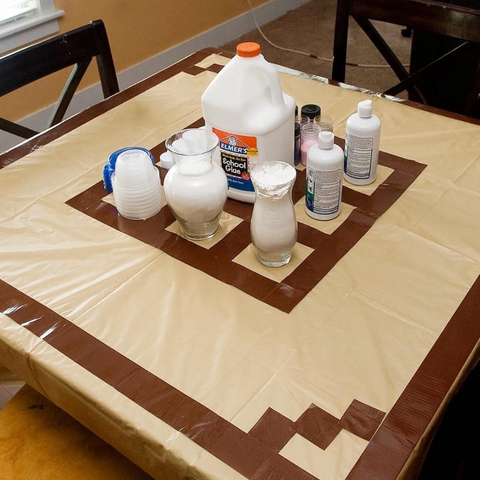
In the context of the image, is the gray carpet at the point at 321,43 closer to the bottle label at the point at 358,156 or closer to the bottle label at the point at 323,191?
the bottle label at the point at 358,156

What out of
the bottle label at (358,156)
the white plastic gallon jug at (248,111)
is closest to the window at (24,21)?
the white plastic gallon jug at (248,111)

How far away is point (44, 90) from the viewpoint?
2572 mm

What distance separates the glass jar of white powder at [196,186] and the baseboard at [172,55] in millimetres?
1751

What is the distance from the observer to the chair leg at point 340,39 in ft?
5.13

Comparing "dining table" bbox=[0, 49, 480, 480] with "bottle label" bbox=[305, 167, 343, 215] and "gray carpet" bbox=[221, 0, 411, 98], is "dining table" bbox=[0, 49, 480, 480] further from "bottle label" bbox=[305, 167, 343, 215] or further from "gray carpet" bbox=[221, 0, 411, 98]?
"gray carpet" bbox=[221, 0, 411, 98]

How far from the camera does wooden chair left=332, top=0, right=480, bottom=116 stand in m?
1.39

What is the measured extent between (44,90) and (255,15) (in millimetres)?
1539

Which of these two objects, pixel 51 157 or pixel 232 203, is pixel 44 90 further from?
pixel 232 203

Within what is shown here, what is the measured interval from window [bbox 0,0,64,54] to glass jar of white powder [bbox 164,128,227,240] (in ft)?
5.45

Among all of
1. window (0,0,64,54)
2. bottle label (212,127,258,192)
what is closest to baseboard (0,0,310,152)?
window (0,0,64,54)

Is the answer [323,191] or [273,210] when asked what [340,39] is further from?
[273,210]

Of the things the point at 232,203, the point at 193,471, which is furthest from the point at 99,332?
the point at 232,203

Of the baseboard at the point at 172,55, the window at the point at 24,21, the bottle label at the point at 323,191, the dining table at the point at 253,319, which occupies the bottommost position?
the baseboard at the point at 172,55

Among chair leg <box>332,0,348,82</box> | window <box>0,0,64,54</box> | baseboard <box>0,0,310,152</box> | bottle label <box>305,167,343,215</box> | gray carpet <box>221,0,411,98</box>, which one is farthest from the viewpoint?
gray carpet <box>221,0,411,98</box>
